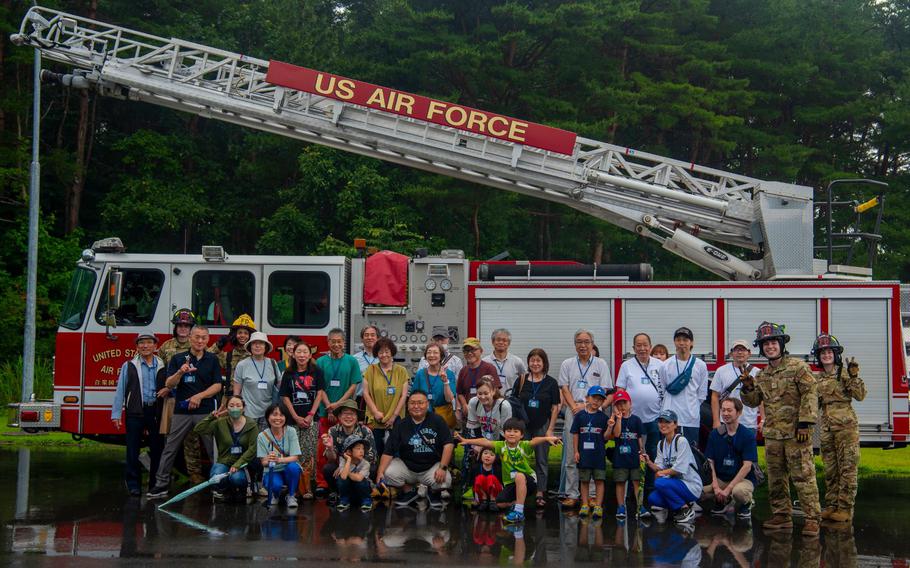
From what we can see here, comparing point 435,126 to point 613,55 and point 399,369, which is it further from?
point 613,55

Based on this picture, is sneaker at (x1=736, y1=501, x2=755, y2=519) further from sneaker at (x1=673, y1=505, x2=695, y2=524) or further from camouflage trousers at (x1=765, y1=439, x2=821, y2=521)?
sneaker at (x1=673, y1=505, x2=695, y2=524)

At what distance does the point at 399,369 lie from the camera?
1147 cm

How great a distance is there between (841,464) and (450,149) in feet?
Result: 21.4

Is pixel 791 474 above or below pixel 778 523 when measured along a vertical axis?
above

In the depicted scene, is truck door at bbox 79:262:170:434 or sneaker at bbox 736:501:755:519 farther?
truck door at bbox 79:262:170:434

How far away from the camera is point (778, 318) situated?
12289 millimetres

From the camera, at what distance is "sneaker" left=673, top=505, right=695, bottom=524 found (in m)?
10.1

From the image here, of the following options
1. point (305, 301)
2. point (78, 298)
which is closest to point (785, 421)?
point (305, 301)

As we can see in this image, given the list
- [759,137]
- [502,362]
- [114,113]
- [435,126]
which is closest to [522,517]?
[502,362]

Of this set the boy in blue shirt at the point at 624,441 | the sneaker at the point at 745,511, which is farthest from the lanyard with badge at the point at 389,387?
the sneaker at the point at 745,511

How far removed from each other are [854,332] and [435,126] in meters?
5.99

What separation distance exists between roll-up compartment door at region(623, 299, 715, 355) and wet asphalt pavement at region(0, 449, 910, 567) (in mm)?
2158

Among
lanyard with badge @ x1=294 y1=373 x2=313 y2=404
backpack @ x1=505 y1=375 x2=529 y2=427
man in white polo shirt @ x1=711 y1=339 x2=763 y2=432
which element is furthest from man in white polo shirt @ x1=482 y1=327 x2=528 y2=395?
man in white polo shirt @ x1=711 y1=339 x2=763 y2=432

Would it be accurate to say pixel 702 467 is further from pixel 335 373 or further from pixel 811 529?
pixel 335 373
